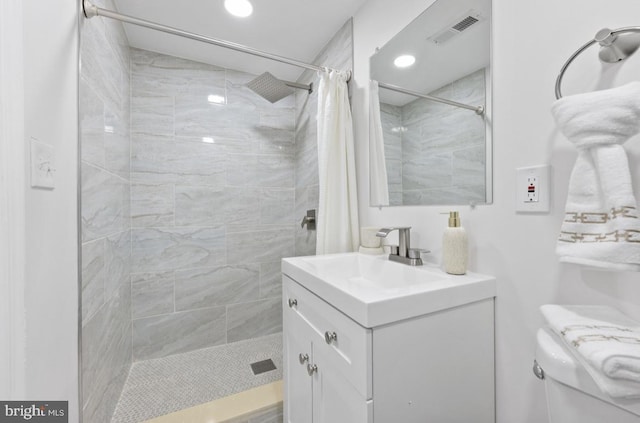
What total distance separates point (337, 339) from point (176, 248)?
63.5 inches

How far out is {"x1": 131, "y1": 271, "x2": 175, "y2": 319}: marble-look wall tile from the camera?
1758 mm

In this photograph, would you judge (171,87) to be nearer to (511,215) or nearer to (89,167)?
(89,167)

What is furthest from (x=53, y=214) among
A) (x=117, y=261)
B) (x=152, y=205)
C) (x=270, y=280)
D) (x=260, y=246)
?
(x=270, y=280)

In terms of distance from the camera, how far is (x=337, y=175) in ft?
4.79

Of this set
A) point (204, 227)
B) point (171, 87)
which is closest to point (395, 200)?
point (204, 227)

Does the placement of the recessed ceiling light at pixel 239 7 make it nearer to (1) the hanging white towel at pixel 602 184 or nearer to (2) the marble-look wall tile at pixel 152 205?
(2) the marble-look wall tile at pixel 152 205

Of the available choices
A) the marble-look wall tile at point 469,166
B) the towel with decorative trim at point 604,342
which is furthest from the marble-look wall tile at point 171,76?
the towel with decorative trim at point 604,342

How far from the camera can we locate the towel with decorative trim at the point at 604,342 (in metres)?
0.38

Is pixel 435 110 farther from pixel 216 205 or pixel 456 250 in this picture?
pixel 216 205

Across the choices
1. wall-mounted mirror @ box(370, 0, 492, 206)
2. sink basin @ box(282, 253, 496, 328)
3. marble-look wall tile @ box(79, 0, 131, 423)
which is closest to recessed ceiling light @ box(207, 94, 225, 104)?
marble-look wall tile @ box(79, 0, 131, 423)

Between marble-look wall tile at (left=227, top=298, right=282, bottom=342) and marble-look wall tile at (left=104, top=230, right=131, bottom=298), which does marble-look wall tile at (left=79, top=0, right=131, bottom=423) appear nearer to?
marble-look wall tile at (left=104, top=230, right=131, bottom=298)

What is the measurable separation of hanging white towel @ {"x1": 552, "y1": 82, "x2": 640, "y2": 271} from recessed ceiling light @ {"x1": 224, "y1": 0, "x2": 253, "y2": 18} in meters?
1.58

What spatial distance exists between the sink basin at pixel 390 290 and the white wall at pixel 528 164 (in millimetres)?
95

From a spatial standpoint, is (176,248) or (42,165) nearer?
(42,165)
